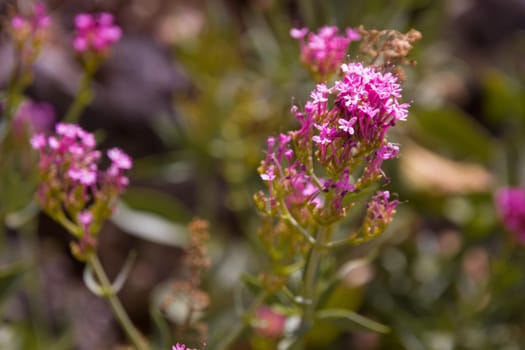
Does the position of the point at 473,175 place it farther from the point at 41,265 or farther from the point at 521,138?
the point at 41,265

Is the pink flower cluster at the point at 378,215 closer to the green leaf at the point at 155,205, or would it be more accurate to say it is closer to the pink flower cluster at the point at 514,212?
the pink flower cluster at the point at 514,212

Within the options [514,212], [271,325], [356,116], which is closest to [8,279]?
[271,325]

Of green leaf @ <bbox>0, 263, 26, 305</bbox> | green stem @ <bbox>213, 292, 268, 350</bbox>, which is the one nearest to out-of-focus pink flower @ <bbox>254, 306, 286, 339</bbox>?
green stem @ <bbox>213, 292, 268, 350</bbox>

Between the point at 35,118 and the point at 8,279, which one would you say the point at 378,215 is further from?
the point at 35,118

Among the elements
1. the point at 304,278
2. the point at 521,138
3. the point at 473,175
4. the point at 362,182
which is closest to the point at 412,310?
the point at 473,175

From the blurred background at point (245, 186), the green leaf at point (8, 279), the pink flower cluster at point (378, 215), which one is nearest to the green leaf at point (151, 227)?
the blurred background at point (245, 186)

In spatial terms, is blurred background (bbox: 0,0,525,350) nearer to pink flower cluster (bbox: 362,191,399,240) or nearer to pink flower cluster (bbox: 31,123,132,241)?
pink flower cluster (bbox: 31,123,132,241)
